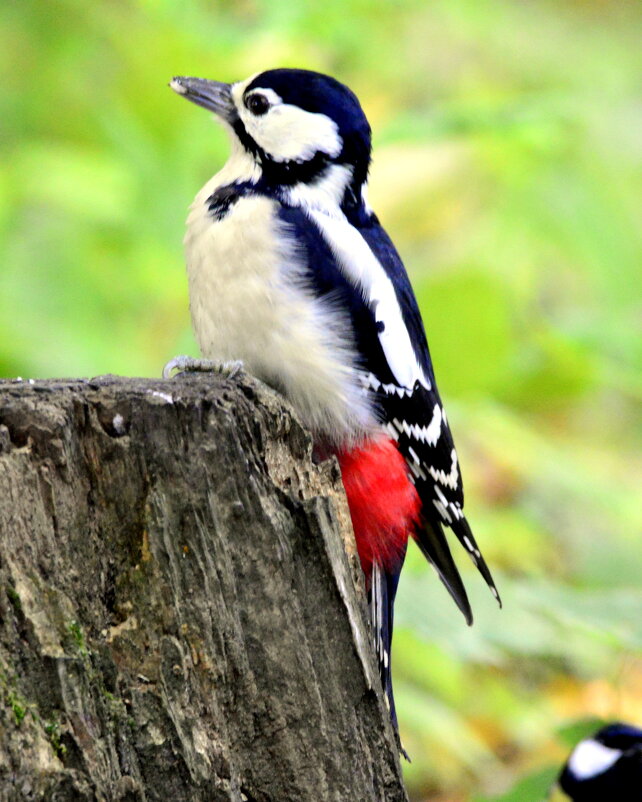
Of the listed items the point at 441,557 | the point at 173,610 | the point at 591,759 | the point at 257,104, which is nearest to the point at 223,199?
the point at 257,104

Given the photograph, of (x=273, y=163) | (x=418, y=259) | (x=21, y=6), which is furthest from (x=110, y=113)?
(x=273, y=163)

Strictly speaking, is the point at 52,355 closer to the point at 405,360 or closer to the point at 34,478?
the point at 405,360

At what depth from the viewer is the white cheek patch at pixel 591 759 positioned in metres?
3.50

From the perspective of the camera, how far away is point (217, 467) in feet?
6.35

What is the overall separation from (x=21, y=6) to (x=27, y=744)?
13.5ft

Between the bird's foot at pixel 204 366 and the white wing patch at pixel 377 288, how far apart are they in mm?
436

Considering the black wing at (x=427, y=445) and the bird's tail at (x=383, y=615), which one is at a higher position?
the black wing at (x=427, y=445)

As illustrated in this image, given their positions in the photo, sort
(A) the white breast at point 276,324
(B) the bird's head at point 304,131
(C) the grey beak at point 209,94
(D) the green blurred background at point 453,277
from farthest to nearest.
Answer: (D) the green blurred background at point 453,277 < (C) the grey beak at point 209,94 < (B) the bird's head at point 304,131 < (A) the white breast at point 276,324

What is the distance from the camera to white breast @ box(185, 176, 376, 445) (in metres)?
2.45

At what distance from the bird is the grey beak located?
1.99 metres

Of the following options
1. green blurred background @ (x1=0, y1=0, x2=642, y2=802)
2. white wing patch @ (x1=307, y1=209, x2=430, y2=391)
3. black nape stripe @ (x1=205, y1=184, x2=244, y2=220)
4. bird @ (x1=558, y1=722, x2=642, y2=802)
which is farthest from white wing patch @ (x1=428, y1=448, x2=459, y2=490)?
bird @ (x1=558, y1=722, x2=642, y2=802)

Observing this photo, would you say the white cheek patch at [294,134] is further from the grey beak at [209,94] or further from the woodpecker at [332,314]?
the grey beak at [209,94]

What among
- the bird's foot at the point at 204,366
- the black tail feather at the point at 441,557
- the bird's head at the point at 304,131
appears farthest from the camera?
the bird's head at the point at 304,131

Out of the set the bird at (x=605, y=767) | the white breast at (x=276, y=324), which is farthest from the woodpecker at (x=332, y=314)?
the bird at (x=605, y=767)
